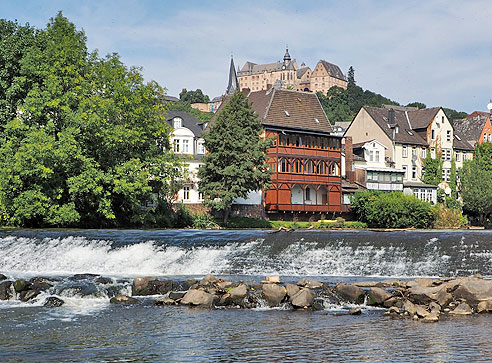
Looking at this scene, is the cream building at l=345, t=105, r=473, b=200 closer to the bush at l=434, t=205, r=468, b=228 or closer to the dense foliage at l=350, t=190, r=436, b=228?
the bush at l=434, t=205, r=468, b=228

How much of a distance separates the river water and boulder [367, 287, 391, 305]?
3.40 feet

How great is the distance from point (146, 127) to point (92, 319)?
3257cm

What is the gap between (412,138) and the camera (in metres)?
90.0

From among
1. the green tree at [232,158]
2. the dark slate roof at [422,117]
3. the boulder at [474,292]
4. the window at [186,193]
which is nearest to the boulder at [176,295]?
the boulder at [474,292]

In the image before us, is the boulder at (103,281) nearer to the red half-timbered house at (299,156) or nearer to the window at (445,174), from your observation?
the red half-timbered house at (299,156)

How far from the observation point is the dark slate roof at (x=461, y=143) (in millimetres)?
93875

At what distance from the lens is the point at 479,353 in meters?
15.4

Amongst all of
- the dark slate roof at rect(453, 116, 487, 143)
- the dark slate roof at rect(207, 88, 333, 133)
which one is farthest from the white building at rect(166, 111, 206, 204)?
the dark slate roof at rect(453, 116, 487, 143)

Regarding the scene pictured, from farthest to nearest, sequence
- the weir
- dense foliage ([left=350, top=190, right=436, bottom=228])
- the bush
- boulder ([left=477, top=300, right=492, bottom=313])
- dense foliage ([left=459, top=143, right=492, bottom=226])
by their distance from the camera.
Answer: dense foliage ([left=459, top=143, right=492, bottom=226]), the bush, dense foliage ([left=350, top=190, right=436, bottom=228]), the weir, boulder ([left=477, top=300, right=492, bottom=313])

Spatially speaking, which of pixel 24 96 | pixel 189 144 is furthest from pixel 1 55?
pixel 189 144

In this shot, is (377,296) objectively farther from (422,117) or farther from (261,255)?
(422,117)

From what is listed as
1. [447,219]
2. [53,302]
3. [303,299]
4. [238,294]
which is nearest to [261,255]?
[238,294]

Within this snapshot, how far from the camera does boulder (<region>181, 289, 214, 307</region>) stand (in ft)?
74.7

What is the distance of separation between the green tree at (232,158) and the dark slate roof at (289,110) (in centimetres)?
921
